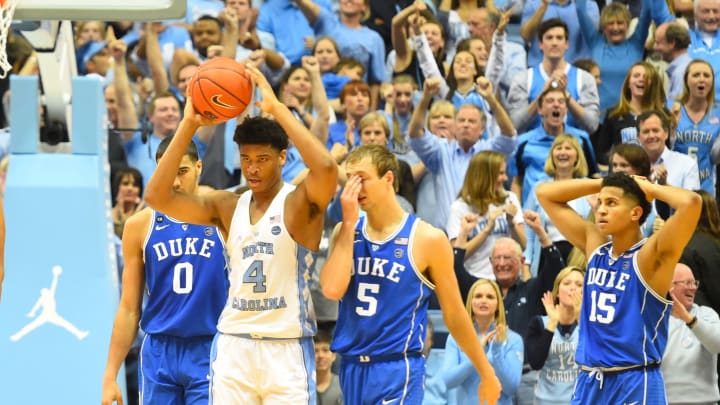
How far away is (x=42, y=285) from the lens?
7527 mm

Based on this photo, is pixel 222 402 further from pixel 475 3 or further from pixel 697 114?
pixel 475 3

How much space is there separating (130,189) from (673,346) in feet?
14.2

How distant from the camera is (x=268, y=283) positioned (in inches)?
210

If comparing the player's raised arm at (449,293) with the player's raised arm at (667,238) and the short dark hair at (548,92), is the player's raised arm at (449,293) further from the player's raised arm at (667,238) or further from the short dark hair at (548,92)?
the short dark hair at (548,92)

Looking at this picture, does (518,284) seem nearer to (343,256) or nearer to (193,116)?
(343,256)

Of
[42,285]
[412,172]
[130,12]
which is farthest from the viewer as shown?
[412,172]

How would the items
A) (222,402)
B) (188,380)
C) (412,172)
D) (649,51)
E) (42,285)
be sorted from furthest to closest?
(649,51)
(412,172)
(42,285)
(188,380)
(222,402)

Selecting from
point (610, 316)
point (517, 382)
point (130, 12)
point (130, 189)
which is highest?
point (130, 12)

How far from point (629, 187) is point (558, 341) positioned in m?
1.98

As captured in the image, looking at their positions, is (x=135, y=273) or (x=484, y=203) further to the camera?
(x=484, y=203)

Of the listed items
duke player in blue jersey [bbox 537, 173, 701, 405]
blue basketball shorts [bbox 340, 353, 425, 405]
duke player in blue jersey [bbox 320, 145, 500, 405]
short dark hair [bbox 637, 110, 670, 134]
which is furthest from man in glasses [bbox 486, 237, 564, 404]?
blue basketball shorts [bbox 340, 353, 425, 405]

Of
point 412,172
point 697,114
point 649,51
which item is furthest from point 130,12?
point 649,51

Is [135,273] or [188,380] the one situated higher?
[135,273]

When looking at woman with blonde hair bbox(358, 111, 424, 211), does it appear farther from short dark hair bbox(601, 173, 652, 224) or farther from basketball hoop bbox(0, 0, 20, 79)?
basketball hoop bbox(0, 0, 20, 79)
